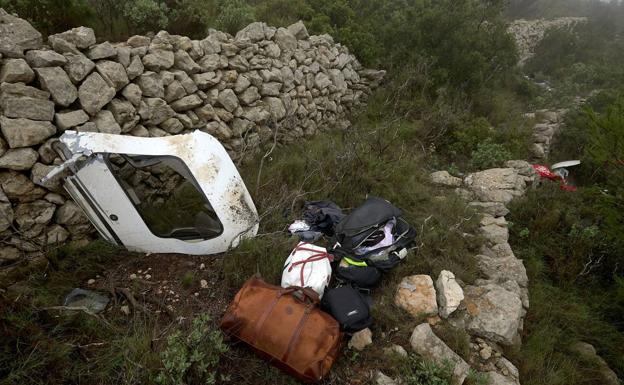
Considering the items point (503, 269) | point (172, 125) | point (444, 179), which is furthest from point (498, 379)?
point (172, 125)

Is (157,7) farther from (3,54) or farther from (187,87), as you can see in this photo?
(3,54)

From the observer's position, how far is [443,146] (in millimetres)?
6535

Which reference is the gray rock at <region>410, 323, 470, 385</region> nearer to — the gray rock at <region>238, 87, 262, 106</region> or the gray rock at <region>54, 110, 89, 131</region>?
the gray rock at <region>54, 110, 89, 131</region>

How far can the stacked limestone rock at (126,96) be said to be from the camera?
9.96 feet

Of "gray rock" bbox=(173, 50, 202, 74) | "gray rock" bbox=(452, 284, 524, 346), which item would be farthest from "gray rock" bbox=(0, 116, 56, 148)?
"gray rock" bbox=(452, 284, 524, 346)

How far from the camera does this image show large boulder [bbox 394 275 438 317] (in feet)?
9.93

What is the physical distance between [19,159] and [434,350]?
3.76m

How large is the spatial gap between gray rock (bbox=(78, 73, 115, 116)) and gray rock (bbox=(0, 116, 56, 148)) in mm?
396

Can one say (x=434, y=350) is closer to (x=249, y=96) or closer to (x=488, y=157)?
(x=249, y=96)

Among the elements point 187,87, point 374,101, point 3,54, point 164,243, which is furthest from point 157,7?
point 374,101

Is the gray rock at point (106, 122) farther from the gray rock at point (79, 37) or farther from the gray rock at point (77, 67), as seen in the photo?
the gray rock at point (79, 37)

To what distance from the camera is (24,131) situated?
301cm

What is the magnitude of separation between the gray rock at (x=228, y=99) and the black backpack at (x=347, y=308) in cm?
Answer: 304

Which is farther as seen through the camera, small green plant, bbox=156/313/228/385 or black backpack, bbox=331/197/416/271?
black backpack, bbox=331/197/416/271
